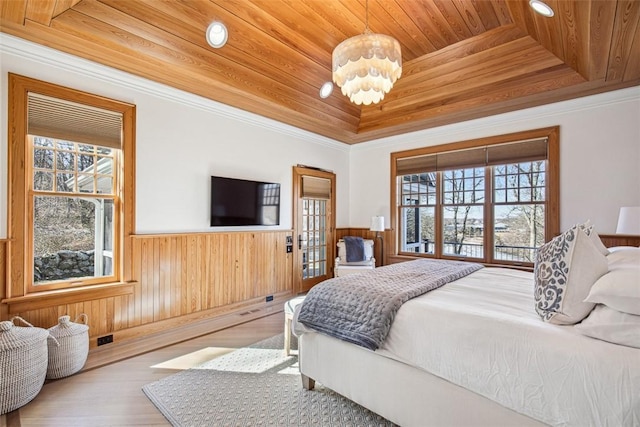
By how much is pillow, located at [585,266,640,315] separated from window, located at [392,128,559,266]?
3.01 m

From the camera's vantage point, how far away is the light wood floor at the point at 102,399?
195 centimetres

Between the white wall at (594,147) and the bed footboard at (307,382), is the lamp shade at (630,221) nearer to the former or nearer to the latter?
the white wall at (594,147)

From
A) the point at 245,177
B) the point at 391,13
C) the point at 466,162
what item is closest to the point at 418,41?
the point at 391,13

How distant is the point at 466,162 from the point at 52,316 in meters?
5.23

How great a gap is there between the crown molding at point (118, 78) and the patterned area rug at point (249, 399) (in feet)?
9.27

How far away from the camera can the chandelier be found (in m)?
2.42

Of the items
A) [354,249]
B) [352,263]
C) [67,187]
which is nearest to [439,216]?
[354,249]

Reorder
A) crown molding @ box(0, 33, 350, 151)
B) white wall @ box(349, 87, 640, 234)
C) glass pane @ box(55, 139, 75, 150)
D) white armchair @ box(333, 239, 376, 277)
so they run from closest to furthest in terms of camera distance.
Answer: crown molding @ box(0, 33, 350, 151) → glass pane @ box(55, 139, 75, 150) → white wall @ box(349, 87, 640, 234) → white armchair @ box(333, 239, 376, 277)

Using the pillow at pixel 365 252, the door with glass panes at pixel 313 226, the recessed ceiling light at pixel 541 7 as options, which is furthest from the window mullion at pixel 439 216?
the recessed ceiling light at pixel 541 7

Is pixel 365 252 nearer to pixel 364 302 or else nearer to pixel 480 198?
pixel 480 198

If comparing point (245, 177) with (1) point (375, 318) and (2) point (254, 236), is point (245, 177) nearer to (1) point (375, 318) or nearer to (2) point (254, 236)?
(2) point (254, 236)

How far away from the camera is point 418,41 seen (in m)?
3.45

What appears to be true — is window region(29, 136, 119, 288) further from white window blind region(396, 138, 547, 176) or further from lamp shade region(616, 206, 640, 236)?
lamp shade region(616, 206, 640, 236)

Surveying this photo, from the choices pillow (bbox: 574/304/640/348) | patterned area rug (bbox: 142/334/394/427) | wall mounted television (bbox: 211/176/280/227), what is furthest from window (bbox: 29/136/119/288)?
pillow (bbox: 574/304/640/348)
